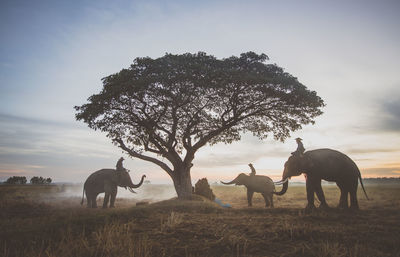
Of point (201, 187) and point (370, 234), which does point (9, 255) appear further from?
point (201, 187)

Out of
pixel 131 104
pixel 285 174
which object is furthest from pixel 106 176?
pixel 285 174

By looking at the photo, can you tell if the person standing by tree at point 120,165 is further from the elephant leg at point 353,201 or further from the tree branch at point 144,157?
the elephant leg at point 353,201

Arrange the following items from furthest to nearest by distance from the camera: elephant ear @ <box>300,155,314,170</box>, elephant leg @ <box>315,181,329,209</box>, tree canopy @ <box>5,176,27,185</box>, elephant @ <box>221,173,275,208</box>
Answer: tree canopy @ <box>5,176,27,185</box> < elephant @ <box>221,173,275,208</box> < elephant ear @ <box>300,155,314,170</box> < elephant leg @ <box>315,181,329,209</box>

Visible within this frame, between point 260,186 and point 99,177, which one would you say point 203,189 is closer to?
point 260,186

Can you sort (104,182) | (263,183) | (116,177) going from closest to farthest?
(104,182) < (263,183) < (116,177)

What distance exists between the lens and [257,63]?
53.2 feet

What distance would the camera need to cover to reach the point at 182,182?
17.3m

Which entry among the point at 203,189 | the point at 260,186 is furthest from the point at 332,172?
the point at 203,189

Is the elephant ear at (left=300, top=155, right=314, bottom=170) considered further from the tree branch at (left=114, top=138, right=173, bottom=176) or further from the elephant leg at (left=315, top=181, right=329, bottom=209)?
the tree branch at (left=114, top=138, right=173, bottom=176)

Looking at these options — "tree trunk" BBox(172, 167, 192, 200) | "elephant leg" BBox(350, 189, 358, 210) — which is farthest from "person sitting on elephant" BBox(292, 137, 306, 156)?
"tree trunk" BBox(172, 167, 192, 200)

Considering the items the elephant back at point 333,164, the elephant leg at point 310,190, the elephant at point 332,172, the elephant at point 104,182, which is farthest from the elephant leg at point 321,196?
the elephant at point 104,182

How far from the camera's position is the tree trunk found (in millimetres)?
17141

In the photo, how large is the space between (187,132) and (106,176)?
7.31 metres

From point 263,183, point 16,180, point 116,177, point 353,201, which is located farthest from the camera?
point 16,180
